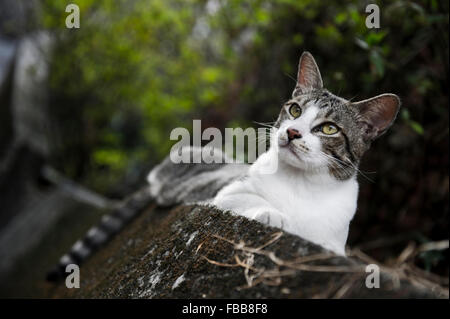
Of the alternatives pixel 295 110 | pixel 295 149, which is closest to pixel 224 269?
pixel 295 149

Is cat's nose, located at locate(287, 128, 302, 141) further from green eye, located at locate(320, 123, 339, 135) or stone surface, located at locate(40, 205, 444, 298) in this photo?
stone surface, located at locate(40, 205, 444, 298)

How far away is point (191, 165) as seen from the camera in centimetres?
364

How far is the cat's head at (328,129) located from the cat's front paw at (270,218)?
0.38m

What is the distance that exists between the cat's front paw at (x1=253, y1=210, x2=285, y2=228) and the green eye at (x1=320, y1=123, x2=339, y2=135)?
0.61 metres

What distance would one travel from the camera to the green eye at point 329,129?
91.7 inches

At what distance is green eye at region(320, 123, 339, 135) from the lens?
2.33 meters

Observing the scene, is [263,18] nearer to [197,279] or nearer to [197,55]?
[197,55]

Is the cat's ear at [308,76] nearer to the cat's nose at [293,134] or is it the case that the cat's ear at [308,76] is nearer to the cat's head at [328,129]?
the cat's head at [328,129]

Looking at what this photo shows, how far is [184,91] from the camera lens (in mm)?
7203

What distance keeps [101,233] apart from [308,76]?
2.37 metres

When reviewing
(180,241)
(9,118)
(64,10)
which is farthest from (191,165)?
(64,10)

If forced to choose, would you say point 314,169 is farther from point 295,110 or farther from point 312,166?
point 295,110
